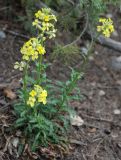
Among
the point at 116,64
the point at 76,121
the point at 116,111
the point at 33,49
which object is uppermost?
the point at 116,64

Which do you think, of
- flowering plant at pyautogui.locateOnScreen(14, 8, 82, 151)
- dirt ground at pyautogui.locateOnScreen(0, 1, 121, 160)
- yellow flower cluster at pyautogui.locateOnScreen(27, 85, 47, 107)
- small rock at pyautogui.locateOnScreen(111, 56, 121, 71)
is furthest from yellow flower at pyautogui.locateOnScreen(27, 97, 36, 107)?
small rock at pyautogui.locateOnScreen(111, 56, 121, 71)

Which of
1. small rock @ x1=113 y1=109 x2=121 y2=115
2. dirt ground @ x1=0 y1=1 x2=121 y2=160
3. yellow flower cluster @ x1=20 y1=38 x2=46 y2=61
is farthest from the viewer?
small rock @ x1=113 y1=109 x2=121 y2=115

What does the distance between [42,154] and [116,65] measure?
5.04 feet

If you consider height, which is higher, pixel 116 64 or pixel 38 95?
pixel 116 64

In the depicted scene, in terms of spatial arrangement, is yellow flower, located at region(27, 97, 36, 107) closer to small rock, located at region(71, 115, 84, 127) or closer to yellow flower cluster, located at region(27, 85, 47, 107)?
yellow flower cluster, located at region(27, 85, 47, 107)

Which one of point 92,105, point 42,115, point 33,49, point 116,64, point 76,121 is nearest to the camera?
point 33,49

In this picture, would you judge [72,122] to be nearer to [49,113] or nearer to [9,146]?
[49,113]

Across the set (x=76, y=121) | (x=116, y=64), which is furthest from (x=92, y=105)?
(x=116, y=64)

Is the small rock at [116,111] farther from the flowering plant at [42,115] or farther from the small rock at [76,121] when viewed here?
the flowering plant at [42,115]

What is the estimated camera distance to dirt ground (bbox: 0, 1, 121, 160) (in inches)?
124

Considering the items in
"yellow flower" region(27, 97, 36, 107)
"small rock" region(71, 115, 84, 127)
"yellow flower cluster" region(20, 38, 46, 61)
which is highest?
"yellow flower cluster" region(20, 38, 46, 61)

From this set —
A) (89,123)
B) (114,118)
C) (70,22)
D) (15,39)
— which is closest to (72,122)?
(89,123)

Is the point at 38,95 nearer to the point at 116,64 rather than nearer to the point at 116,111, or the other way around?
the point at 116,111

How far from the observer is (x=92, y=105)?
366 cm
